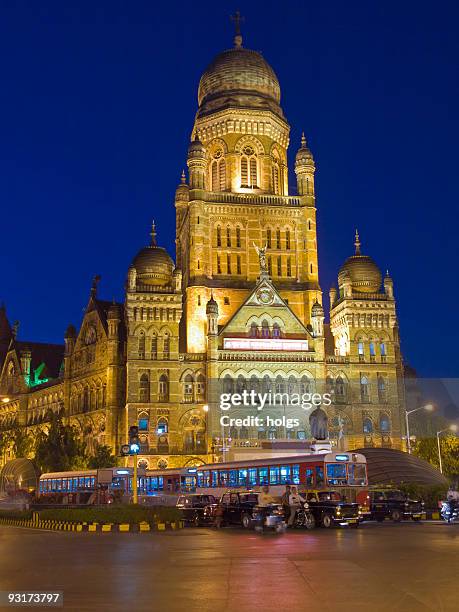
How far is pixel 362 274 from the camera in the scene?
276 ft

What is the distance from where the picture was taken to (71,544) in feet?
93.9

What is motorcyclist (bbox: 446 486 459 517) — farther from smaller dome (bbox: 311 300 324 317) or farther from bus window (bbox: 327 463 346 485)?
smaller dome (bbox: 311 300 324 317)

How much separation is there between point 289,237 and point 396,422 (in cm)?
2212

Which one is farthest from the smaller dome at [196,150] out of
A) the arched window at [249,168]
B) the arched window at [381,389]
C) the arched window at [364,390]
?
the arched window at [381,389]

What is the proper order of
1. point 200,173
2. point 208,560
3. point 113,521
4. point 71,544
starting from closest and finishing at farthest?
1. point 208,560
2. point 71,544
3. point 113,521
4. point 200,173

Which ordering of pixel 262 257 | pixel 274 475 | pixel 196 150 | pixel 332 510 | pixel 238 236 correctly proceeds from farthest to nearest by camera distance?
pixel 196 150 → pixel 238 236 → pixel 262 257 → pixel 274 475 → pixel 332 510

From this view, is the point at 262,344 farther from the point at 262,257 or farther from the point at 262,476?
the point at 262,476

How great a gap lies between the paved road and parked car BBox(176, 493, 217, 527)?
11.1 meters

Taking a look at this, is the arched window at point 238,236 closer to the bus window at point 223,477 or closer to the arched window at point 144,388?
the arched window at point 144,388

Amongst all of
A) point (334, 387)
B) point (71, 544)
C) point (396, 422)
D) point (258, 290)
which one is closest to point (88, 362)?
point (258, 290)

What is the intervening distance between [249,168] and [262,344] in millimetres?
20830

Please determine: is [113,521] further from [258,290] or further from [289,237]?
[289,237]

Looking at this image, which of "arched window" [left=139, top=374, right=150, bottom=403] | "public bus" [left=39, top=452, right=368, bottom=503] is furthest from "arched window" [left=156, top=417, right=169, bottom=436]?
"public bus" [left=39, top=452, right=368, bottom=503]

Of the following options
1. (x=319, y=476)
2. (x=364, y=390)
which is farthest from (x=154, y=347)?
(x=319, y=476)
